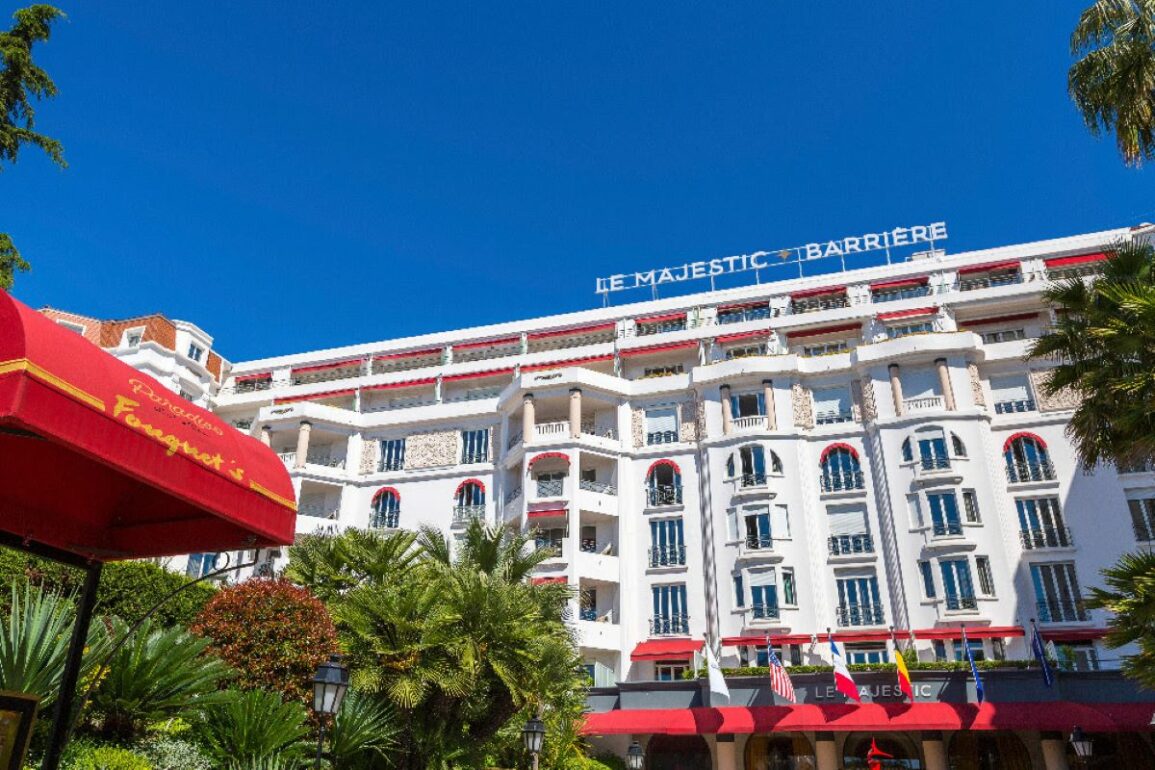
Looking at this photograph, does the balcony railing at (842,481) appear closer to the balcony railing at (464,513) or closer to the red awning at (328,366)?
the balcony railing at (464,513)

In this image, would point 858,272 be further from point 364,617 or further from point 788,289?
point 364,617

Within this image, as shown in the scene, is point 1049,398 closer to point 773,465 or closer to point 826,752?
point 773,465

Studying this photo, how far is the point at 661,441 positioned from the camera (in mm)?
36500

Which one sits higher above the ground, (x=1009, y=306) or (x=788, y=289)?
(x=788, y=289)

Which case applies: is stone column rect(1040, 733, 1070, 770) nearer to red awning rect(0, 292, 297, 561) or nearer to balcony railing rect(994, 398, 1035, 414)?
balcony railing rect(994, 398, 1035, 414)

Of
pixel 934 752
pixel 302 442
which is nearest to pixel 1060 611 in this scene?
pixel 934 752

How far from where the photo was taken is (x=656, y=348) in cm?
3853

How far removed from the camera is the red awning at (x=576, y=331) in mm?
40906

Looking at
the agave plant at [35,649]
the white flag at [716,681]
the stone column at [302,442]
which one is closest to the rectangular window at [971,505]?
the white flag at [716,681]

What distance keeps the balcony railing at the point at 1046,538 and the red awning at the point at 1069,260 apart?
12.6m

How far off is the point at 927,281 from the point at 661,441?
48.6 feet

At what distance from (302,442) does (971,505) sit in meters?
30.1

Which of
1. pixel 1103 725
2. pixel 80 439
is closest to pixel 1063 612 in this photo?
pixel 1103 725

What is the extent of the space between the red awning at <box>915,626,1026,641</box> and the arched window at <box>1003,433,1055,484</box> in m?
6.35
